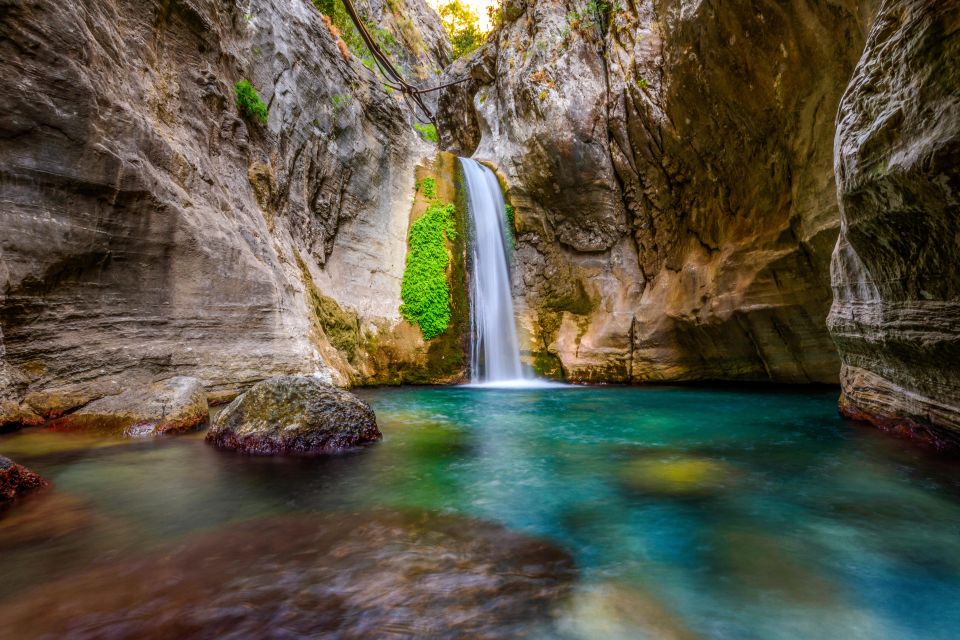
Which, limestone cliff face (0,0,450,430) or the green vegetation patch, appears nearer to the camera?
limestone cliff face (0,0,450,430)

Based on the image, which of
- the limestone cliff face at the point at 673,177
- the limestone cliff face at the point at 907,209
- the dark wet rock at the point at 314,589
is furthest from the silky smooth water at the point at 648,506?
the limestone cliff face at the point at 673,177

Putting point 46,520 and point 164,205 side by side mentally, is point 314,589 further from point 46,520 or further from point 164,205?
point 164,205

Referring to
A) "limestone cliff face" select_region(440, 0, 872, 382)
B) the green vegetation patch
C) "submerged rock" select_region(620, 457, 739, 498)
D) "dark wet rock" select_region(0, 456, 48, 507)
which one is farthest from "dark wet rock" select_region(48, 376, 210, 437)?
"limestone cliff face" select_region(440, 0, 872, 382)

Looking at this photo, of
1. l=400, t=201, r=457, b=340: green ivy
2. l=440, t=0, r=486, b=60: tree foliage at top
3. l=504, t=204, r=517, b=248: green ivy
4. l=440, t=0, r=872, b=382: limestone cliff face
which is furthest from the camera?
l=440, t=0, r=486, b=60: tree foliage at top

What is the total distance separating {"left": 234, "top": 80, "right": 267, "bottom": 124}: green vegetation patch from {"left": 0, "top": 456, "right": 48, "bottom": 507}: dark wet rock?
816 cm

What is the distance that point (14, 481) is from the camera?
136 inches

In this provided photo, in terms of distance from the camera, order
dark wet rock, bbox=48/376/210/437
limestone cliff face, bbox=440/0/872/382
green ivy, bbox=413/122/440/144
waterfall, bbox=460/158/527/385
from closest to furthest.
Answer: dark wet rock, bbox=48/376/210/437 → limestone cliff face, bbox=440/0/872/382 → waterfall, bbox=460/158/527/385 → green ivy, bbox=413/122/440/144

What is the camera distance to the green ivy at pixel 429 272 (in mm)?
12508

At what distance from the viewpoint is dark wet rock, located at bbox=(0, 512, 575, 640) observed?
2.04 meters

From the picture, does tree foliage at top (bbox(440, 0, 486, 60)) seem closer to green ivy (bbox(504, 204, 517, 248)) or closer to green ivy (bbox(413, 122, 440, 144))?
green ivy (bbox(413, 122, 440, 144))

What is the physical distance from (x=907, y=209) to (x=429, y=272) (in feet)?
34.1

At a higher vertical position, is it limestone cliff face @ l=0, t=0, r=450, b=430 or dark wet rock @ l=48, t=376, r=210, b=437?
limestone cliff face @ l=0, t=0, r=450, b=430

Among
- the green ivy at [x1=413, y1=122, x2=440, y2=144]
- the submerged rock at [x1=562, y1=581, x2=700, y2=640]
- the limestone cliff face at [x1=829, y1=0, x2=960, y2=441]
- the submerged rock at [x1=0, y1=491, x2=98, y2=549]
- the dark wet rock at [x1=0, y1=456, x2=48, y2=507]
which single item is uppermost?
the green ivy at [x1=413, y1=122, x2=440, y2=144]

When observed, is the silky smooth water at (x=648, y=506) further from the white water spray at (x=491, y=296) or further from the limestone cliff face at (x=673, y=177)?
the white water spray at (x=491, y=296)
